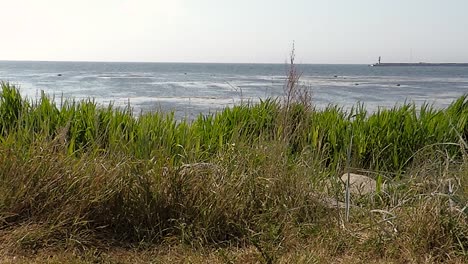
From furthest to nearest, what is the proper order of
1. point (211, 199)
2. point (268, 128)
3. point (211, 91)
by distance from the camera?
1. point (211, 91)
2. point (268, 128)
3. point (211, 199)

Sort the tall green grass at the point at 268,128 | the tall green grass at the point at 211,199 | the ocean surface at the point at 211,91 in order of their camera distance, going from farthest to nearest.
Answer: the ocean surface at the point at 211,91, the tall green grass at the point at 268,128, the tall green grass at the point at 211,199

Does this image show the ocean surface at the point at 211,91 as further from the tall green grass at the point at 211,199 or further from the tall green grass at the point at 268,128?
the tall green grass at the point at 211,199

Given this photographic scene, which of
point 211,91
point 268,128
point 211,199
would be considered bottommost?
point 211,91

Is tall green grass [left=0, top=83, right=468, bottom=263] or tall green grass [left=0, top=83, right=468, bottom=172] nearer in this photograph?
tall green grass [left=0, top=83, right=468, bottom=263]

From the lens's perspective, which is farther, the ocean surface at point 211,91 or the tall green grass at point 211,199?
the ocean surface at point 211,91

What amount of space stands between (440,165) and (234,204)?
1.83m

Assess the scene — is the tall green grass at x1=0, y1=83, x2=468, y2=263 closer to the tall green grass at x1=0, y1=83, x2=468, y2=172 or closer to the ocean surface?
the tall green grass at x1=0, y1=83, x2=468, y2=172

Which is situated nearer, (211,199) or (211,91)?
(211,199)

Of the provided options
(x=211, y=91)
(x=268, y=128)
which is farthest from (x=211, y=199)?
(x=211, y=91)

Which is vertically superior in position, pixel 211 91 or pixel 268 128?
pixel 268 128

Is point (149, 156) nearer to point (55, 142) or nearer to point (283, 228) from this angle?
point (55, 142)

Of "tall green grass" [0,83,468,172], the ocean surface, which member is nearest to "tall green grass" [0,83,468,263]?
"tall green grass" [0,83,468,172]

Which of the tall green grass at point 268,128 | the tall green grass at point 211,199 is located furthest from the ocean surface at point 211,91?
the tall green grass at point 211,199

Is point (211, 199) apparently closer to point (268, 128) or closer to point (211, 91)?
point (268, 128)
